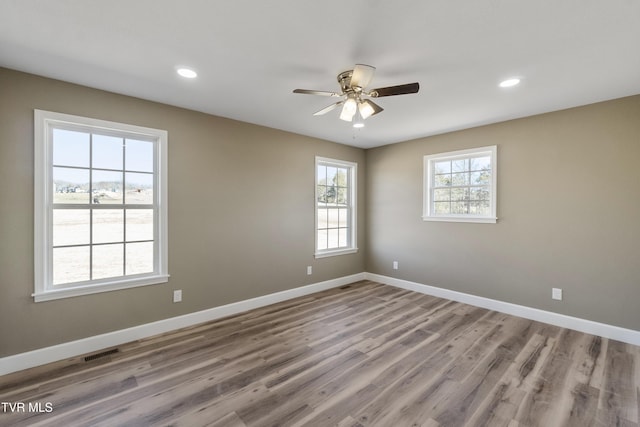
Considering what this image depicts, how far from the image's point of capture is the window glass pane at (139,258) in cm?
295

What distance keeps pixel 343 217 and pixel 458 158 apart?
2.12 m

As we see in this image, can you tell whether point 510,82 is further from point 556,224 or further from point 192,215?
point 192,215

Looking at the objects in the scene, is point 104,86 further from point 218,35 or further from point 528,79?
point 528,79

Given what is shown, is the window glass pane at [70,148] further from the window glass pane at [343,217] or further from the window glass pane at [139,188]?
the window glass pane at [343,217]

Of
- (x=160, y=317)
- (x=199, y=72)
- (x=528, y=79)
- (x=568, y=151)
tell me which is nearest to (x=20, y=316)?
(x=160, y=317)

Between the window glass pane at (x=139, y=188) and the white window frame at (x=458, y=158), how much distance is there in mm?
3844

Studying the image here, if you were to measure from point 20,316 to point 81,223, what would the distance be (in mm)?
878

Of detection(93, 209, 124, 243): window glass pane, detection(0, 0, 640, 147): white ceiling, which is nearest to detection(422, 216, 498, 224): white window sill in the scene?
detection(0, 0, 640, 147): white ceiling

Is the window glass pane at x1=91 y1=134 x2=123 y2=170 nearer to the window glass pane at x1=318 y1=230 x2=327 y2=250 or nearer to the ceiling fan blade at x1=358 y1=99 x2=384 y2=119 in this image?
the ceiling fan blade at x1=358 y1=99 x2=384 y2=119

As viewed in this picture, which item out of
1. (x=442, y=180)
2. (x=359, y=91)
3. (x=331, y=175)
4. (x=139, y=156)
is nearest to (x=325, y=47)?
(x=359, y=91)

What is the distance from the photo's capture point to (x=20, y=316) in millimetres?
2373

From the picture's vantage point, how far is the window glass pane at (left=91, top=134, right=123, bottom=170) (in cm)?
276

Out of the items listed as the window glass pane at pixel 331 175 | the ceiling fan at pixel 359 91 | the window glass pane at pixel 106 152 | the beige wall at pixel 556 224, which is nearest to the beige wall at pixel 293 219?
the beige wall at pixel 556 224

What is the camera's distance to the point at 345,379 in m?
2.25
